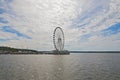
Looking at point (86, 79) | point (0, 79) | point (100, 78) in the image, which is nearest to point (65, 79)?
point (86, 79)

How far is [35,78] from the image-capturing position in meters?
55.8

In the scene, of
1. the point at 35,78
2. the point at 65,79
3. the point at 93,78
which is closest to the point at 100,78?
the point at 93,78

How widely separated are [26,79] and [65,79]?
11870 mm

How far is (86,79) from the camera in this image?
2117 inches

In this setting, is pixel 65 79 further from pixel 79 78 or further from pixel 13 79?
pixel 13 79

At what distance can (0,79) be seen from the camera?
52.4m

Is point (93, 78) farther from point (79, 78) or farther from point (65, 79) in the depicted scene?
point (65, 79)

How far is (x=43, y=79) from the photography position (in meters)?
54.2

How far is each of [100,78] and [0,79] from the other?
99.7 feet

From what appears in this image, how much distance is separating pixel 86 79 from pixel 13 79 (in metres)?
22.0

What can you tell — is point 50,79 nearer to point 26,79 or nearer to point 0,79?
point 26,79

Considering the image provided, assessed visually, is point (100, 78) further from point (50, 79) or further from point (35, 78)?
point (35, 78)

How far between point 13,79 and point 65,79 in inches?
618

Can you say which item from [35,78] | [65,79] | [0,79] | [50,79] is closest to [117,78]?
[65,79]
